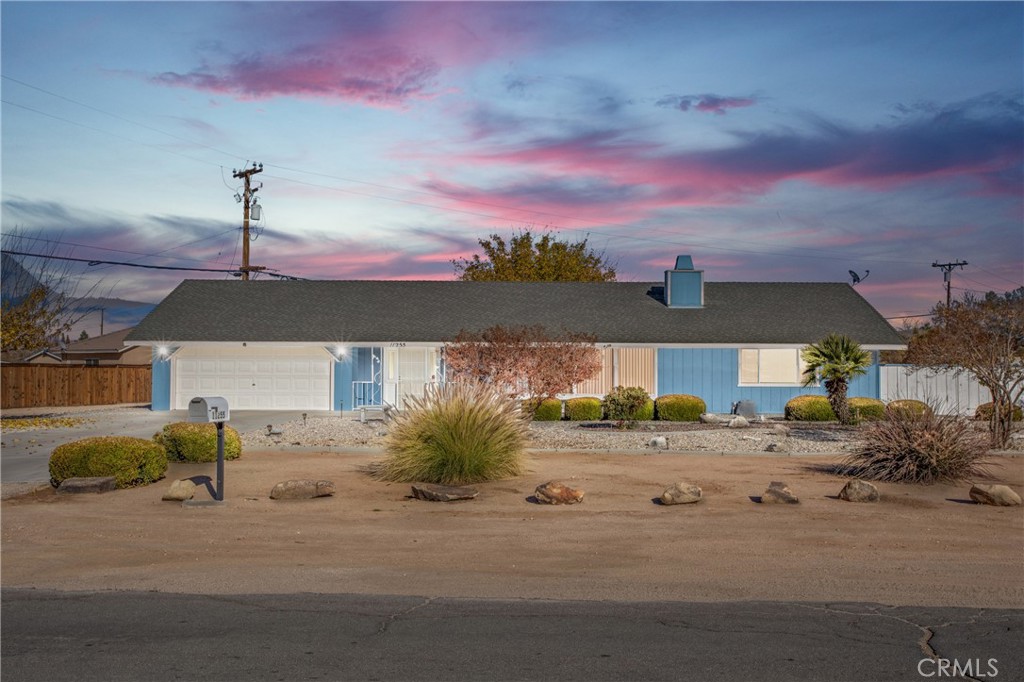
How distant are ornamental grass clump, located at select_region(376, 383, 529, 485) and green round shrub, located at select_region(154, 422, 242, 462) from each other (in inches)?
149

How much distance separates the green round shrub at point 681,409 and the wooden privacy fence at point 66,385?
24.7 metres

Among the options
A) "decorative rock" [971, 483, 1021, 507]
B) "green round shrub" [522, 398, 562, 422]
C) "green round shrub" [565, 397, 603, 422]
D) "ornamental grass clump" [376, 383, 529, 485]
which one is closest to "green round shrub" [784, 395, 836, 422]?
A: "green round shrub" [565, 397, 603, 422]

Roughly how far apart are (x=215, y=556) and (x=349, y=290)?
31.3m

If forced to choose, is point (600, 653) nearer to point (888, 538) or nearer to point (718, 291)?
point (888, 538)

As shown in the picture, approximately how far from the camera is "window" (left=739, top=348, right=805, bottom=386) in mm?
34406

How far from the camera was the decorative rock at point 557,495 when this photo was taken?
1278 centimetres

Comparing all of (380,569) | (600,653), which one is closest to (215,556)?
(380,569)

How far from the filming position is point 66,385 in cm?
4350

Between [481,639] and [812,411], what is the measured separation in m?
24.9

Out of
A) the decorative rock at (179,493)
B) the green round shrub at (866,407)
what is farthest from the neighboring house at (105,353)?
the decorative rock at (179,493)

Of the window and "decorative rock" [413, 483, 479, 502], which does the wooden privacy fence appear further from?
"decorative rock" [413, 483, 479, 502]

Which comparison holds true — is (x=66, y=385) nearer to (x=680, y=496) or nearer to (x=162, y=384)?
(x=162, y=384)

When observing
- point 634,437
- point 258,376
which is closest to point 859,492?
point 634,437

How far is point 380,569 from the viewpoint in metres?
8.79
